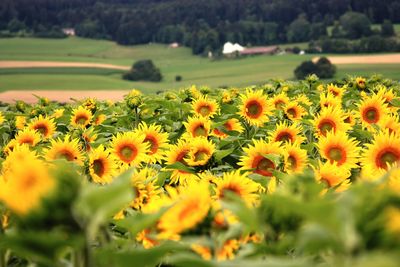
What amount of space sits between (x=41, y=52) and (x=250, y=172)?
67.4 meters

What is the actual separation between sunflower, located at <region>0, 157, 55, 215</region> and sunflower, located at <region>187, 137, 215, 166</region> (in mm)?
2396

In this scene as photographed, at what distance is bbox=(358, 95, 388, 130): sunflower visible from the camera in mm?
4691

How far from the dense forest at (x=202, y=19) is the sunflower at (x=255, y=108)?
217 feet

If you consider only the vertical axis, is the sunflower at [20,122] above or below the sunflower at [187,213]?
below

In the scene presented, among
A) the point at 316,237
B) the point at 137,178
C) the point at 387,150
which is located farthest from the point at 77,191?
the point at 387,150

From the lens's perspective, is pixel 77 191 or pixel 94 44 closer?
pixel 77 191

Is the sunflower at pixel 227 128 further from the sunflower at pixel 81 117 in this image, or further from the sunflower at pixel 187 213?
the sunflower at pixel 187 213

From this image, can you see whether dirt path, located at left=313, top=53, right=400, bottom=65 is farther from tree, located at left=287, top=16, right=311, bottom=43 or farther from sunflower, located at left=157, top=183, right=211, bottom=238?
sunflower, located at left=157, top=183, right=211, bottom=238

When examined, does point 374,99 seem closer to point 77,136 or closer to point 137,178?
point 77,136

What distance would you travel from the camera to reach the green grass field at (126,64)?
4509 cm

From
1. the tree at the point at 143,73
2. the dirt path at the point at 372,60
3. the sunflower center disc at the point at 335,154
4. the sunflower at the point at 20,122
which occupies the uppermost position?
the sunflower center disc at the point at 335,154

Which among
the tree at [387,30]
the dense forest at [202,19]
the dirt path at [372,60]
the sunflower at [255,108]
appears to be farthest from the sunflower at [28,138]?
the dense forest at [202,19]

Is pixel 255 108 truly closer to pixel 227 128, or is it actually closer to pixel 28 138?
pixel 227 128

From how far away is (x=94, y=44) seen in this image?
256ft
